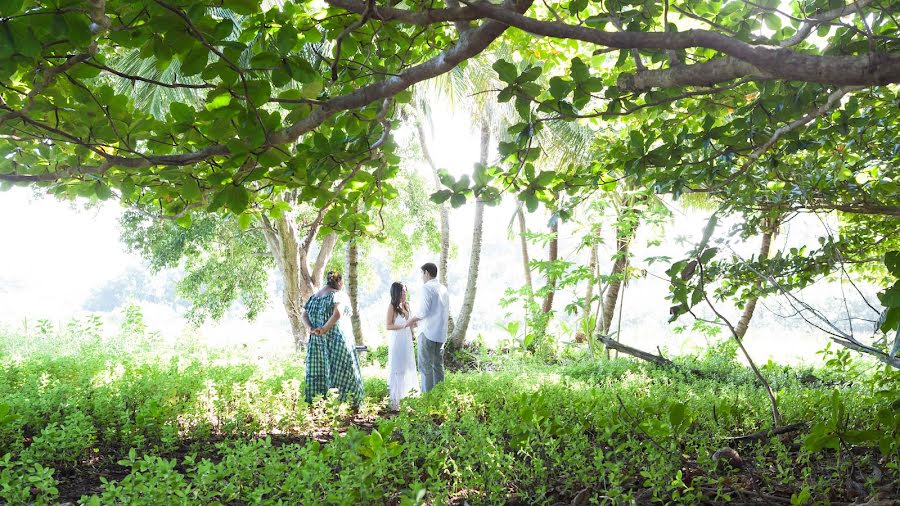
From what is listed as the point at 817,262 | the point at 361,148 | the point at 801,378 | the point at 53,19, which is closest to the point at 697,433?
the point at 817,262

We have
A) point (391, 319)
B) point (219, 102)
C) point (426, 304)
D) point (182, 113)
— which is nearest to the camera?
point (219, 102)

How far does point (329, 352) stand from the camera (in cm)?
661

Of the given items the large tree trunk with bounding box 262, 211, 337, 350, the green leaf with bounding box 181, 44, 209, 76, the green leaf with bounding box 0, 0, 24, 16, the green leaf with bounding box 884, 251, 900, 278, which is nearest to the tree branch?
the green leaf with bounding box 181, 44, 209, 76

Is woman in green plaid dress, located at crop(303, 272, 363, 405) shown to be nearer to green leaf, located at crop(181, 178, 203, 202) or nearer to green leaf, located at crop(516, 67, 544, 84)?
green leaf, located at crop(181, 178, 203, 202)

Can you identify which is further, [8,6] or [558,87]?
[558,87]

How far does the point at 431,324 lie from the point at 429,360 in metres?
0.42

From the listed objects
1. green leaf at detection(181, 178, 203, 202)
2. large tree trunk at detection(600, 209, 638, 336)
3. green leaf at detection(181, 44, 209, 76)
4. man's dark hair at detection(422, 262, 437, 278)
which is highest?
large tree trunk at detection(600, 209, 638, 336)

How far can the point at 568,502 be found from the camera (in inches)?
107

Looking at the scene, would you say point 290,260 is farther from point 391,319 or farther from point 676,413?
point 676,413

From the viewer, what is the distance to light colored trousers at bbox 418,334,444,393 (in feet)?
23.3

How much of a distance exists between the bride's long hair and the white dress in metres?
0.11

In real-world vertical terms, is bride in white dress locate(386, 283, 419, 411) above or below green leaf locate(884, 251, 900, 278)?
above

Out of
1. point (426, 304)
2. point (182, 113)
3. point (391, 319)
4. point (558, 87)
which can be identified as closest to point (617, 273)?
point (426, 304)

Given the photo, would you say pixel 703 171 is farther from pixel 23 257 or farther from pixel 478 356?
pixel 23 257
